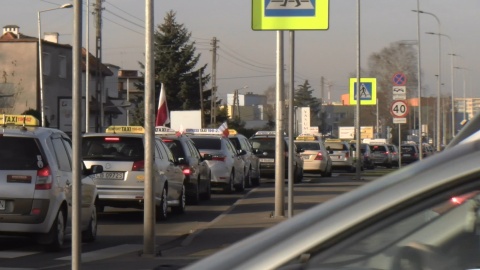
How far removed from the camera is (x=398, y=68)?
57906 mm

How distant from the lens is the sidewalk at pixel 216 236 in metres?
11.9

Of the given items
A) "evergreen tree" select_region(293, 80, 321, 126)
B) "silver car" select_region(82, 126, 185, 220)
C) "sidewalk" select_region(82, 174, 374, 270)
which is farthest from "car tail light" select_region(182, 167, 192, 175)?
"evergreen tree" select_region(293, 80, 321, 126)

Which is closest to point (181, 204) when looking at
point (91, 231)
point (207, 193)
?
point (207, 193)

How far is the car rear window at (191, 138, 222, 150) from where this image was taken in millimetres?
26609

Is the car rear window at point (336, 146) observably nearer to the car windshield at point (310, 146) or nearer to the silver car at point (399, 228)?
the car windshield at point (310, 146)

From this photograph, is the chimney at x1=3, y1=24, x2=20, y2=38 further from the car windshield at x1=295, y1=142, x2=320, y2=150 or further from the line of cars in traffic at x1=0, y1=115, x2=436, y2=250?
the line of cars in traffic at x1=0, y1=115, x2=436, y2=250

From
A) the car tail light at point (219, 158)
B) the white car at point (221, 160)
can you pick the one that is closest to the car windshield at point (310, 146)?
the white car at point (221, 160)

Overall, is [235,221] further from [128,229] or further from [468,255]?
[468,255]

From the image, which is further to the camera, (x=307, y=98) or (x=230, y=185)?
(x=307, y=98)

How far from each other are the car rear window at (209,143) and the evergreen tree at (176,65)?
51589mm

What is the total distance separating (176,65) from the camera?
3100 inches

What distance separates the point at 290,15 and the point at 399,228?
43.7 feet

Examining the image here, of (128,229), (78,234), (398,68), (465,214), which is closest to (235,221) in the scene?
(128,229)

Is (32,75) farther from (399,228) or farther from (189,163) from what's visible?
(399,228)
